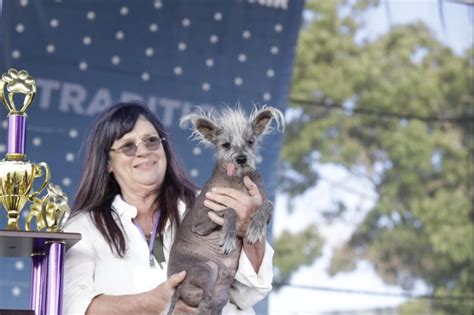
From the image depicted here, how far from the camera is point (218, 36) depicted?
4.63 meters

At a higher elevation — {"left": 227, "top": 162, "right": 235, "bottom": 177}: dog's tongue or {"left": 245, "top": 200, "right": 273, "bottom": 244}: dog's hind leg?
{"left": 227, "top": 162, "right": 235, "bottom": 177}: dog's tongue

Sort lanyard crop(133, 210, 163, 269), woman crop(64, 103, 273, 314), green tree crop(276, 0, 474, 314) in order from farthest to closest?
1. green tree crop(276, 0, 474, 314)
2. lanyard crop(133, 210, 163, 269)
3. woman crop(64, 103, 273, 314)

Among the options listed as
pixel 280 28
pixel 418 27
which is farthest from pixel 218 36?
pixel 418 27

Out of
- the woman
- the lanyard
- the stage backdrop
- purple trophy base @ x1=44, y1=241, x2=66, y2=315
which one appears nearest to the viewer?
purple trophy base @ x1=44, y1=241, x2=66, y2=315

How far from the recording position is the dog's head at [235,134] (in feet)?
9.29

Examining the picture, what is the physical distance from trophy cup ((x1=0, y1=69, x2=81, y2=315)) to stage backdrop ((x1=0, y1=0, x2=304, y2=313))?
1076 mm

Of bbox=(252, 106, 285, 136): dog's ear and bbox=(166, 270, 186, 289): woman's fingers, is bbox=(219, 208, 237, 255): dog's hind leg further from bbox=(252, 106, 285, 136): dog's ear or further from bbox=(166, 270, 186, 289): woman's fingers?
bbox=(252, 106, 285, 136): dog's ear

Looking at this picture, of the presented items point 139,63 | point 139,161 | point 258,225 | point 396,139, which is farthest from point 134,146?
point 396,139

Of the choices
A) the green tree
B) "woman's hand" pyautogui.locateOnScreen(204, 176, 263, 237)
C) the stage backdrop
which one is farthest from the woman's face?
the green tree

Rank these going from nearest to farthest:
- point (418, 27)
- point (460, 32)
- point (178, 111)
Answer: point (178, 111) < point (460, 32) < point (418, 27)

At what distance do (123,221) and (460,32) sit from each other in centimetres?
321

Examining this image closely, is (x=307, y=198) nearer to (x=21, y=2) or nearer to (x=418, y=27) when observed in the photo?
(x=418, y=27)

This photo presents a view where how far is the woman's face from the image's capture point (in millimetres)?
3176

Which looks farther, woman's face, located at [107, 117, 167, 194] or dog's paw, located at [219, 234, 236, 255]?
woman's face, located at [107, 117, 167, 194]
